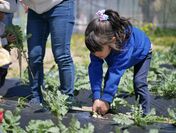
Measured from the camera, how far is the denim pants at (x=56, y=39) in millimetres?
3961

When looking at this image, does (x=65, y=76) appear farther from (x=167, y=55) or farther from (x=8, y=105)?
(x=167, y=55)

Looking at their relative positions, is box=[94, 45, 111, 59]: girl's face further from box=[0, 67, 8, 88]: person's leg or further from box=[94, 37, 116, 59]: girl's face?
box=[0, 67, 8, 88]: person's leg

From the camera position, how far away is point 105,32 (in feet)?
11.6

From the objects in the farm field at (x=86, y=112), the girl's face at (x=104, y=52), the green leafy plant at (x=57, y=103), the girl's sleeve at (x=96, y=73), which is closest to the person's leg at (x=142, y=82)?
the farm field at (x=86, y=112)

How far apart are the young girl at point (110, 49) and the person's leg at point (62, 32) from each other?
0.33m

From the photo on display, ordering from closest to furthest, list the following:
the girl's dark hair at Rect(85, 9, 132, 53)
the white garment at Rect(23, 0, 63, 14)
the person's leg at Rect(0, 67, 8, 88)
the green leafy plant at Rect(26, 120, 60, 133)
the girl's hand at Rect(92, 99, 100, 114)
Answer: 1. the green leafy plant at Rect(26, 120, 60, 133)
2. the girl's dark hair at Rect(85, 9, 132, 53)
3. the girl's hand at Rect(92, 99, 100, 114)
4. the white garment at Rect(23, 0, 63, 14)
5. the person's leg at Rect(0, 67, 8, 88)

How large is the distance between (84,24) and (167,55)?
641cm

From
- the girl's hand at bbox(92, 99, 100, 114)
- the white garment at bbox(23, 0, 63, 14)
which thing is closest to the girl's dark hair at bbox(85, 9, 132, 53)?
the girl's hand at bbox(92, 99, 100, 114)

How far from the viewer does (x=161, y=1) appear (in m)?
15.2

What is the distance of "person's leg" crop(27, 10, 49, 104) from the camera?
4094 millimetres

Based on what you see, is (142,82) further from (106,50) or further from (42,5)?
(42,5)

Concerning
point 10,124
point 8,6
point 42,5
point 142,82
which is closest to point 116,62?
point 142,82

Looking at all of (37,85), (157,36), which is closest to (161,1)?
(157,36)

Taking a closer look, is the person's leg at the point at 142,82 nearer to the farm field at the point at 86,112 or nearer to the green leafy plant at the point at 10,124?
the farm field at the point at 86,112
